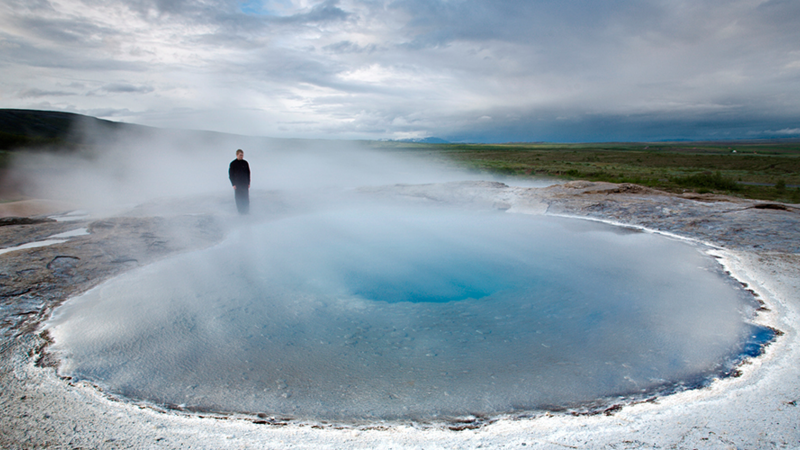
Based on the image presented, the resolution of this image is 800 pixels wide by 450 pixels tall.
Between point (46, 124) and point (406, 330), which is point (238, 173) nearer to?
point (406, 330)

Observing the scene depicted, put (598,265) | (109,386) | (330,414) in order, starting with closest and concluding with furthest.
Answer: (330,414), (109,386), (598,265)

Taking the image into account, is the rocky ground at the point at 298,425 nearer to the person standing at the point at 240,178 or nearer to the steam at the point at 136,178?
the person standing at the point at 240,178

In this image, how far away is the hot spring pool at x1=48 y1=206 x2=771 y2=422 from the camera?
2.15m

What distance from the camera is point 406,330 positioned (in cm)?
292

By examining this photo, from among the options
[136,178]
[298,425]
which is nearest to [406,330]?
[298,425]

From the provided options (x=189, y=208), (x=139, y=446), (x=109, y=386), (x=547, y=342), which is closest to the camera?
(x=139, y=446)

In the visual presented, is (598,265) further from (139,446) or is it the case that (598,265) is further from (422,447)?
(139,446)

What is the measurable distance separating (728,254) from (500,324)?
3605mm

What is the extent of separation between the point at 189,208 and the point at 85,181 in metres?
8.71

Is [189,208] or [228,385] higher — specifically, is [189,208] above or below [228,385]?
above

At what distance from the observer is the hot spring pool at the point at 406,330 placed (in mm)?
2154

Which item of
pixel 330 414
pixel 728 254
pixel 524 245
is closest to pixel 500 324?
pixel 330 414

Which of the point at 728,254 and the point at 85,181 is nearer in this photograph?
the point at 728,254

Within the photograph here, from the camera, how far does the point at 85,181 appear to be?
43.3 feet
